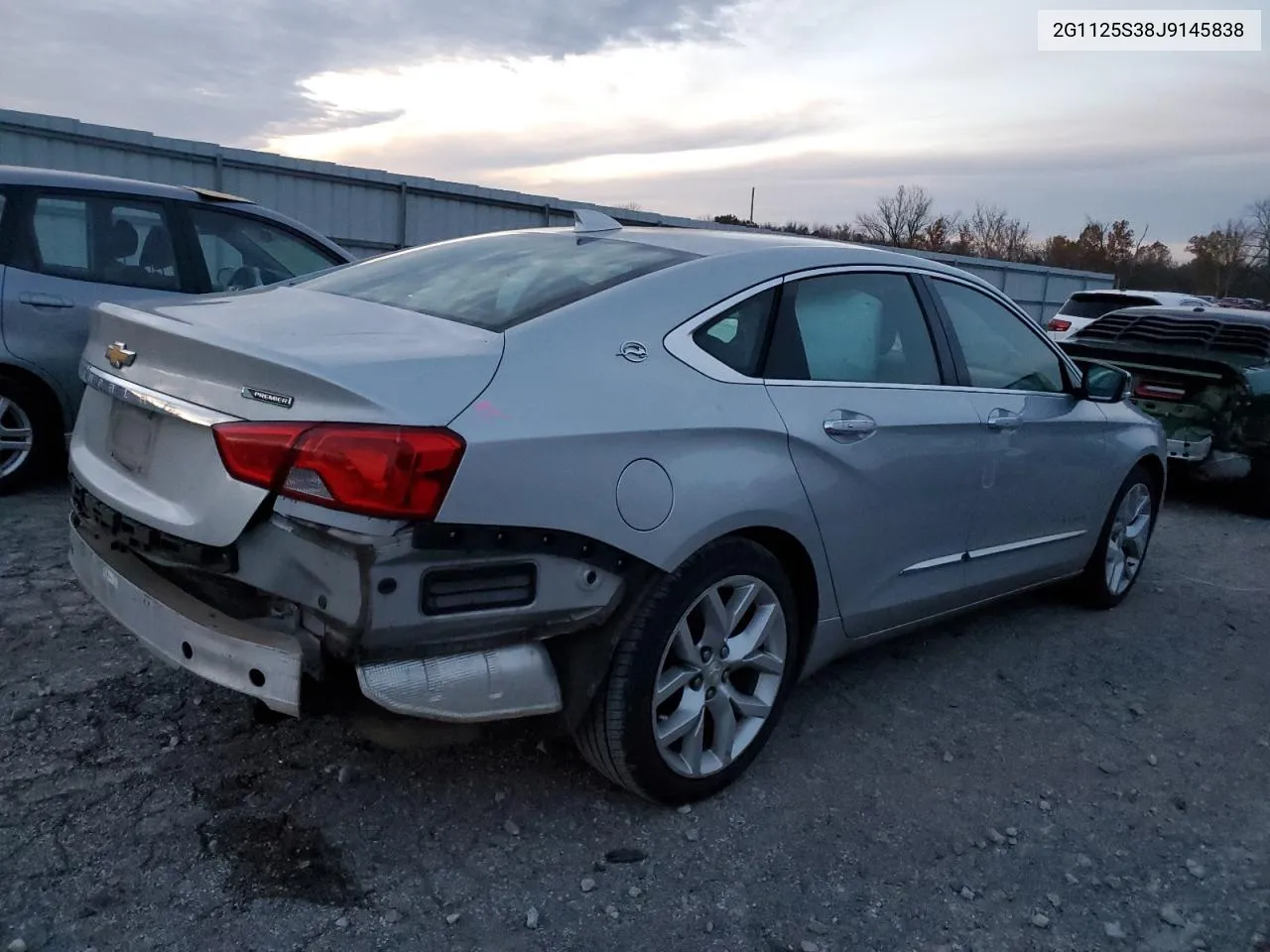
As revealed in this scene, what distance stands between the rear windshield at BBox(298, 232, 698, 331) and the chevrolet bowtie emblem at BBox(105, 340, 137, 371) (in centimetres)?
62

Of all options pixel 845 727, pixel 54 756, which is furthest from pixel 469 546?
pixel 845 727

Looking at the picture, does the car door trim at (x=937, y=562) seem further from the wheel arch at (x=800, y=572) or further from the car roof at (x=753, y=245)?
the car roof at (x=753, y=245)

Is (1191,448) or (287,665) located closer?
(287,665)

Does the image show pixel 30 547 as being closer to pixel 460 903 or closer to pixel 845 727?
pixel 460 903

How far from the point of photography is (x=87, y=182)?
219 inches

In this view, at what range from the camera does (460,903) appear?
253 centimetres

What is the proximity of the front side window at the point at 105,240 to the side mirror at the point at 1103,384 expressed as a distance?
15.0 feet

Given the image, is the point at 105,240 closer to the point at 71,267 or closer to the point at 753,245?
the point at 71,267

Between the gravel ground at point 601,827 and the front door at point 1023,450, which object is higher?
the front door at point 1023,450

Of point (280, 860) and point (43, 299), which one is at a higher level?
point (43, 299)

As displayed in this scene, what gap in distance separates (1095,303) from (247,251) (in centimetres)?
1287

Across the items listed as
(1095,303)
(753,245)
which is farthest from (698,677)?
(1095,303)

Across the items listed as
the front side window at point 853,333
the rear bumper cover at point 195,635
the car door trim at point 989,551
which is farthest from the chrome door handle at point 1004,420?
the rear bumper cover at point 195,635

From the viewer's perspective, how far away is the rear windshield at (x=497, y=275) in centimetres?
285
